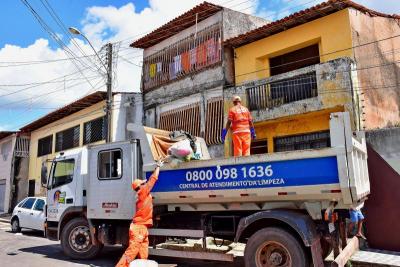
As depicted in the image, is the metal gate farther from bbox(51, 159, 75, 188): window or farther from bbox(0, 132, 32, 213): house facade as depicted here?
bbox(51, 159, 75, 188): window

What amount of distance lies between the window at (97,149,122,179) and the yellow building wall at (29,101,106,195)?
979 centimetres

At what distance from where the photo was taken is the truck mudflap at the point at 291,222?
5430mm

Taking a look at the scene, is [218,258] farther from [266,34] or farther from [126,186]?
[266,34]

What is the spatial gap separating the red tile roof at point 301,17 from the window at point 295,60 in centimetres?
90

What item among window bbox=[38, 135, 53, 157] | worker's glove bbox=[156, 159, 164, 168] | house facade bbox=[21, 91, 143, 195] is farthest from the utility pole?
window bbox=[38, 135, 53, 157]

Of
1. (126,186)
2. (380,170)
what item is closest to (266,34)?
(380,170)

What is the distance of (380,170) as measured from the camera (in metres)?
8.58

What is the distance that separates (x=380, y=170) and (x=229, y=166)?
13.9ft

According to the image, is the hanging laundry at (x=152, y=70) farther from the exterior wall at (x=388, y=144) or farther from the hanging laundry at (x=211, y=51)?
the exterior wall at (x=388, y=144)

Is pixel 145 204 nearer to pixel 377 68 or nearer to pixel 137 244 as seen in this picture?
pixel 137 244

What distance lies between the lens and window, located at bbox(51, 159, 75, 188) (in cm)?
900

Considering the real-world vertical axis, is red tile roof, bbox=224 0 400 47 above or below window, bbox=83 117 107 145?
above

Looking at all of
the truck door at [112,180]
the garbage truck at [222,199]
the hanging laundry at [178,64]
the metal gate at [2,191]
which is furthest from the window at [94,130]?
the metal gate at [2,191]

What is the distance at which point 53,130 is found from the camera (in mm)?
23734
